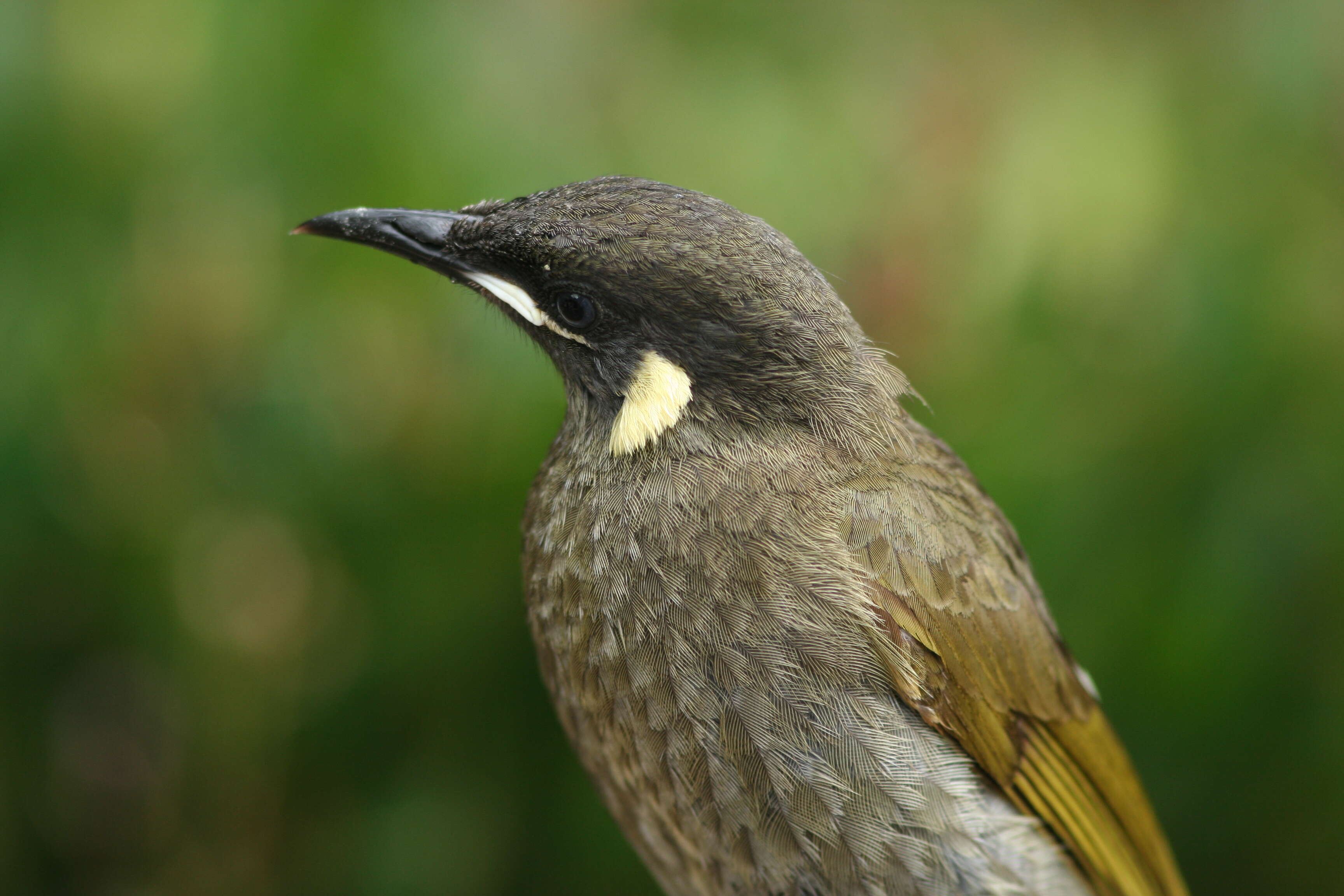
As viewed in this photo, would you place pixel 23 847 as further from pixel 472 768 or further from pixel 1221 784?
pixel 1221 784

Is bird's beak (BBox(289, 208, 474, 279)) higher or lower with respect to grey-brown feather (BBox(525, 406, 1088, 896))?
higher

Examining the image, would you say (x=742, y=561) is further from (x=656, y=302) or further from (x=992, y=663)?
(x=992, y=663)

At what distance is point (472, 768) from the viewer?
10.0 feet

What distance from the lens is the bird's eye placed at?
6.73 ft

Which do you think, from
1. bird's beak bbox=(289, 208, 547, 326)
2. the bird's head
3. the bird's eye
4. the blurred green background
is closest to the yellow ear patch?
the bird's head

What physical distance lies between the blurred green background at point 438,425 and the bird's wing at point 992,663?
656 mm

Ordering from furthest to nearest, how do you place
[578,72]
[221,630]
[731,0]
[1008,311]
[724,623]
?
[731,0]
[578,72]
[1008,311]
[221,630]
[724,623]

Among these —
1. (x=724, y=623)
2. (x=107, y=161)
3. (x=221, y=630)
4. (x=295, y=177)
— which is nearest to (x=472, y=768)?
(x=221, y=630)

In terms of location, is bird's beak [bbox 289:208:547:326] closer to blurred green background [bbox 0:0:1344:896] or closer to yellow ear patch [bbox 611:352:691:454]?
yellow ear patch [bbox 611:352:691:454]

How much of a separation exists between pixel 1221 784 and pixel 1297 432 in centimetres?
98

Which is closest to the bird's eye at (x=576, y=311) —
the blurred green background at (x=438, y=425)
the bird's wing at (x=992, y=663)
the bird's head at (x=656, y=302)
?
the bird's head at (x=656, y=302)

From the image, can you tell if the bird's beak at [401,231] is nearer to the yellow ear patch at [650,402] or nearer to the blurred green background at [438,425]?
the yellow ear patch at [650,402]

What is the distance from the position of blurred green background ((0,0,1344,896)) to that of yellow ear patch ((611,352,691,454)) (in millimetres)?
884

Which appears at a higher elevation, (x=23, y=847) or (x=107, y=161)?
(x=107, y=161)
